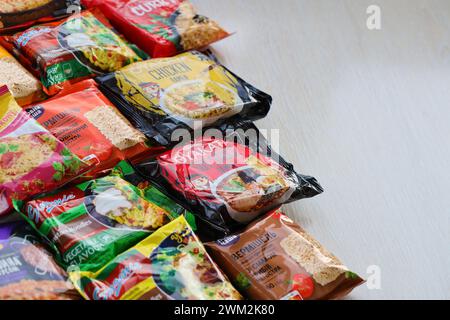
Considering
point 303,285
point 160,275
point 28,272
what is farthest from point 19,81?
point 303,285

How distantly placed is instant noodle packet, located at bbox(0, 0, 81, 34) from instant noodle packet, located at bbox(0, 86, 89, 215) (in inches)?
18.4

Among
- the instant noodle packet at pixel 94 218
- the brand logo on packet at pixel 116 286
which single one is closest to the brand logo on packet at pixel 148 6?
the instant noodle packet at pixel 94 218

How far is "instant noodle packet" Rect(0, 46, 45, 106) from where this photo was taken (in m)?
1.67

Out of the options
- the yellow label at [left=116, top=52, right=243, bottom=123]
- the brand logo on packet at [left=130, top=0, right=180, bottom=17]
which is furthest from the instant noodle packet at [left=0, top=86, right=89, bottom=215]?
the brand logo on packet at [left=130, top=0, right=180, bottom=17]

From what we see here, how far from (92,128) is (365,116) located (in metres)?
0.77

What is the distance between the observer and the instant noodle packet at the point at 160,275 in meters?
1.21

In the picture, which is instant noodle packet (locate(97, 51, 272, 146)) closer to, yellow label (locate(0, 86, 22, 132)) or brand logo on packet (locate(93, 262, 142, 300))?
yellow label (locate(0, 86, 22, 132))

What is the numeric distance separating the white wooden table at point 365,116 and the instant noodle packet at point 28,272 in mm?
571

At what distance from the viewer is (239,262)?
1345 mm

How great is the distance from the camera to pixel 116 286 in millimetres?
1220

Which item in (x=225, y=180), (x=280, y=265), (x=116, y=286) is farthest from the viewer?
(x=225, y=180)

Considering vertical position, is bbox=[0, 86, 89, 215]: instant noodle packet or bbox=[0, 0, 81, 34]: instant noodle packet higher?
bbox=[0, 0, 81, 34]: instant noodle packet

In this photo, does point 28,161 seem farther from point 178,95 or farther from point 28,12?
point 28,12
